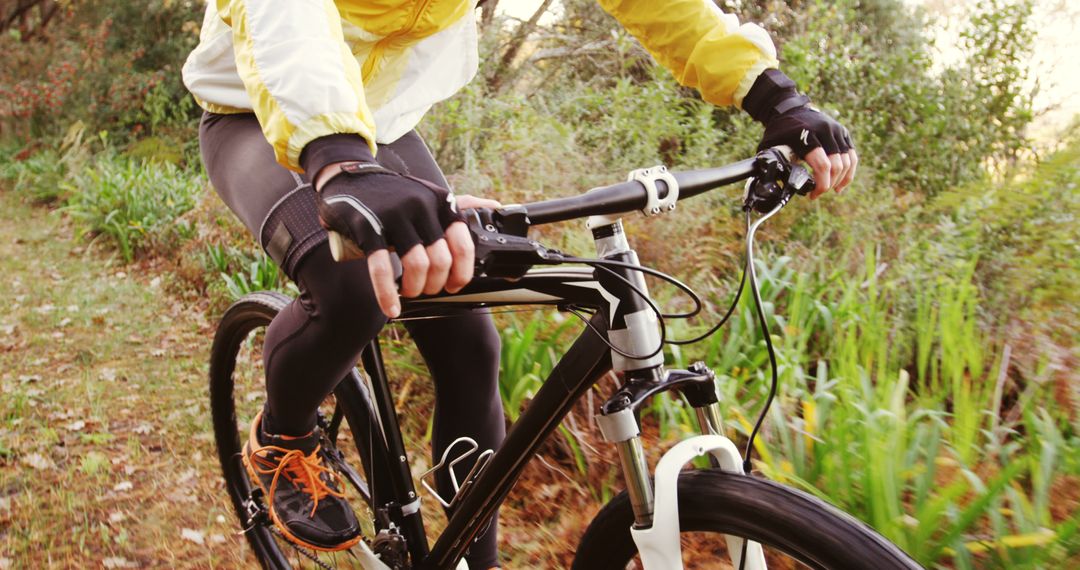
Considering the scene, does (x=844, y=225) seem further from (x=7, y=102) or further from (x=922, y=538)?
(x=7, y=102)

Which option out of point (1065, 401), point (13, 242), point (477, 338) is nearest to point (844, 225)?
point (1065, 401)

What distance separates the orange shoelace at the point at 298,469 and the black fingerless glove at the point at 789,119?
130cm

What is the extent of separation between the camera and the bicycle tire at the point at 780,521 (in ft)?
3.57

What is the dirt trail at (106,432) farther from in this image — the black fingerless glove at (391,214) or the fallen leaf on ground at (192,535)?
the black fingerless glove at (391,214)

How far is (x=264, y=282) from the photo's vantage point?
514 cm

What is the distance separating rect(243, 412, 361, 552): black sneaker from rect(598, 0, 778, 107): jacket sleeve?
1243 millimetres

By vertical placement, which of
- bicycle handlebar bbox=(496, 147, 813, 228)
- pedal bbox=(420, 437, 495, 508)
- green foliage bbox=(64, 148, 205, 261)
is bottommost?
green foliage bbox=(64, 148, 205, 261)

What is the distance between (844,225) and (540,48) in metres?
3.88

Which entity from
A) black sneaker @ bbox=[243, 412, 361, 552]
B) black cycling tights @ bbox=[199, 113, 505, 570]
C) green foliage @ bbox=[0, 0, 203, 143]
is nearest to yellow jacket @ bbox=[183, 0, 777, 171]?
black cycling tights @ bbox=[199, 113, 505, 570]

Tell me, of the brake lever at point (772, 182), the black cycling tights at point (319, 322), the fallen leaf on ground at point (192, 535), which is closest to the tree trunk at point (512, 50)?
the fallen leaf on ground at point (192, 535)

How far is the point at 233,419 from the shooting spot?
2.68 m

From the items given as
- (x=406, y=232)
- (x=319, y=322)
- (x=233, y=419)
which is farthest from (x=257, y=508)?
(x=406, y=232)

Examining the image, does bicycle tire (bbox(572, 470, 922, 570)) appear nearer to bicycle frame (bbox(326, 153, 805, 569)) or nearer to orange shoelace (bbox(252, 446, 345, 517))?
bicycle frame (bbox(326, 153, 805, 569))

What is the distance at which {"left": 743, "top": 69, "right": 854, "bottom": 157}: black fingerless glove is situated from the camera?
4.86 ft
